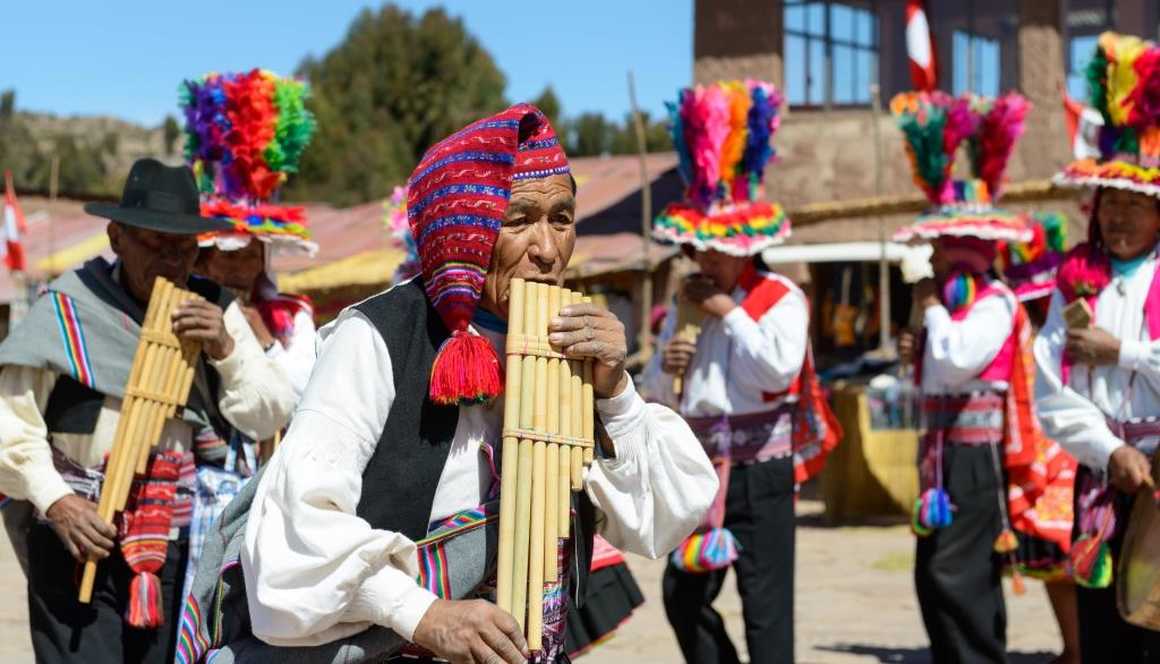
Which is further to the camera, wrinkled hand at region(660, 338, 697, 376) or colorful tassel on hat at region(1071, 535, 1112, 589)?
wrinkled hand at region(660, 338, 697, 376)

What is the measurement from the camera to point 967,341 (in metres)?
6.89

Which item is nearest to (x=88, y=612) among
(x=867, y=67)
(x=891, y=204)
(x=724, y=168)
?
(x=724, y=168)

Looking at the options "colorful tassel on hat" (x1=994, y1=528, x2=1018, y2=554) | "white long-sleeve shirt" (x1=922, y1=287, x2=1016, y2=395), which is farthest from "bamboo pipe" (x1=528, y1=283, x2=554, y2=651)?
"colorful tassel on hat" (x1=994, y1=528, x2=1018, y2=554)

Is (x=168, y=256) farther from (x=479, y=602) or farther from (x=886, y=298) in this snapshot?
(x=886, y=298)

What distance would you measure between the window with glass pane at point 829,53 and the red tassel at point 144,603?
13021 millimetres

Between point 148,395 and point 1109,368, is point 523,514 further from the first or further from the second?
point 1109,368

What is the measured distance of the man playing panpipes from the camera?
2.84m

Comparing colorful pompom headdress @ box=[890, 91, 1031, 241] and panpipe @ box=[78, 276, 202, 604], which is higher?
colorful pompom headdress @ box=[890, 91, 1031, 241]

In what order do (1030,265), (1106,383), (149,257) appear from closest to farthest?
(149,257) → (1106,383) → (1030,265)

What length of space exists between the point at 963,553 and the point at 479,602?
14.5ft

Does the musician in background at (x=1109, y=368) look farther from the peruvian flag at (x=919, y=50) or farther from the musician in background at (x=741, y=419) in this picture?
the peruvian flag at (x=919, y=50)

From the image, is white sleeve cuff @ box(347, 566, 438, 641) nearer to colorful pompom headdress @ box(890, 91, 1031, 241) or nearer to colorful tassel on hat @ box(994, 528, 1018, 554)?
colorful tassel on hat @ box(994, 528, 1018, 554)

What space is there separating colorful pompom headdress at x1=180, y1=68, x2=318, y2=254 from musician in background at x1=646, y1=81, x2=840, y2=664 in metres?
1.53

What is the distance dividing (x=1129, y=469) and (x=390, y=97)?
4147 centimetres
